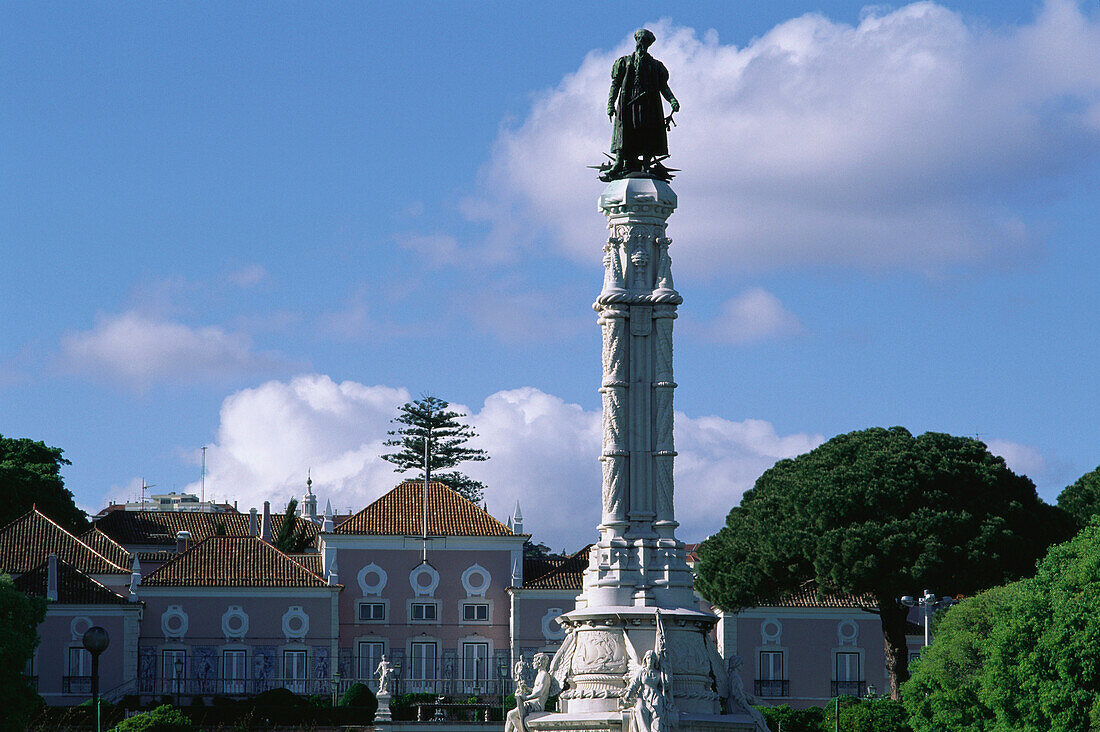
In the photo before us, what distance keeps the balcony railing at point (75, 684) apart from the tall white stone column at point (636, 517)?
1359 inches

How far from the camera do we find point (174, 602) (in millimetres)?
61844

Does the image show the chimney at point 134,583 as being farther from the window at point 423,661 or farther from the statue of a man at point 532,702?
the statue of a man at point 532,702

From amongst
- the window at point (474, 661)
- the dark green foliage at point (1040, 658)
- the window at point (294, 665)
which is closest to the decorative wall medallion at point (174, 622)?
the window at point (294, 665)

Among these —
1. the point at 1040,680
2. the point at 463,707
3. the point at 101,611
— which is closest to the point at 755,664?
the point at 463,707

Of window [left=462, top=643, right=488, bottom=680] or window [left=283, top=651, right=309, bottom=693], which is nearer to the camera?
window [left=283, top=651, right=309, bottom=693]

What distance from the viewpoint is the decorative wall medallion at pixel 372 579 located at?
64.3 metres

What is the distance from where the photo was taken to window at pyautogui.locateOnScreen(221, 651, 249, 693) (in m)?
60.9

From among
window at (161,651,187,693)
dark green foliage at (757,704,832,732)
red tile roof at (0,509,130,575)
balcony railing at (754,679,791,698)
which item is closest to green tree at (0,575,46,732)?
window at (161,651,187,693)

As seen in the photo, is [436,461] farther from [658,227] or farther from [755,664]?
[658,227]

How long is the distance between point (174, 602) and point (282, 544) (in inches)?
619

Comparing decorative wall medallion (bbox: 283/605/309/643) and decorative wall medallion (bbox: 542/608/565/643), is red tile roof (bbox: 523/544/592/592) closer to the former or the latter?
decorative wall medallion (bbox: 542/608/565/643)

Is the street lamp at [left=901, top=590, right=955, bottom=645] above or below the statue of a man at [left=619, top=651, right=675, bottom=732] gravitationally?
above

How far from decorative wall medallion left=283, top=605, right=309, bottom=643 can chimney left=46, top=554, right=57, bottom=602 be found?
818 cm

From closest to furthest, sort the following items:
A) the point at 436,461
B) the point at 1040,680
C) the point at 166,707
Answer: the point at 1040,680, the point at 166,707, the point at 436,461
